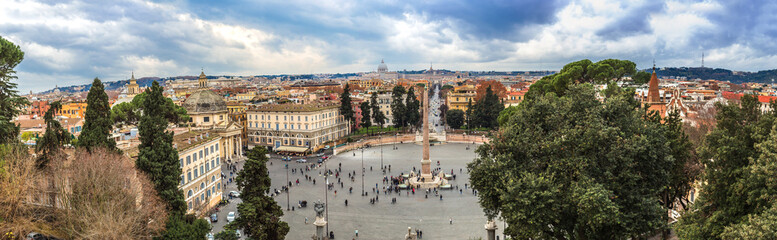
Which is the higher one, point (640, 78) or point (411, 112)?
point (640, 78)

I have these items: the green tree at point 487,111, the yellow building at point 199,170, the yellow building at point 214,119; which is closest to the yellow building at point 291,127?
the yellow building at point 214,119

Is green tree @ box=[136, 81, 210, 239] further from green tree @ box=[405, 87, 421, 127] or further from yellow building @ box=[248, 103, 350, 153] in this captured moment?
green tree @ box=[405, 87, 421, 127]

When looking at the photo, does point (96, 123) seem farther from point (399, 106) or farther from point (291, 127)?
point (399, 106)

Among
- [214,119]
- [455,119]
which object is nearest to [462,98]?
[455,119]

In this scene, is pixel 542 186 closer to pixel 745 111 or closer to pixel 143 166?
pixel 745 111

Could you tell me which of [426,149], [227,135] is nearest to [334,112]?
[227,135]

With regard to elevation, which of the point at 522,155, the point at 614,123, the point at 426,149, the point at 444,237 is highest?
the point at 614,123
